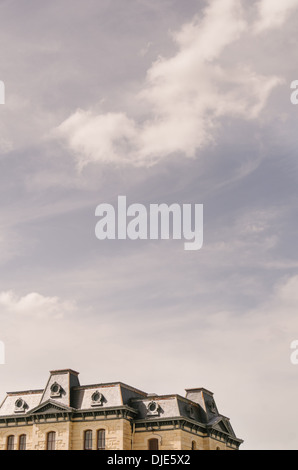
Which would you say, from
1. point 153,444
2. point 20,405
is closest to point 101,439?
point 153,444

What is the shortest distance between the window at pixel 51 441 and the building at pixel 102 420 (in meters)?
0.09

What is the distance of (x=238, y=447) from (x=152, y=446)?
1357 centimetres

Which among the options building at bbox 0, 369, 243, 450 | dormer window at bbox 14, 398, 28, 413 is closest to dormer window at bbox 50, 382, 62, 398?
building at bbox 0, 369, 243, 450

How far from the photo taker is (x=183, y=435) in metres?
58.4

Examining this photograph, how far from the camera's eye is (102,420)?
193 ft

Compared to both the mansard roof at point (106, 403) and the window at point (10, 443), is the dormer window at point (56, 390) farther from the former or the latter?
the window at point (10, 443)

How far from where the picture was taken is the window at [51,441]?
5922cm

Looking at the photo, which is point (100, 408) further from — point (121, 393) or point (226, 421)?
point (226, 421)

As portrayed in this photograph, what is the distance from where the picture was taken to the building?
191 feet

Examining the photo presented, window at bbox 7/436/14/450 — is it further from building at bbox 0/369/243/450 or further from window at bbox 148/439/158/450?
window at bbox 148/439/158/450

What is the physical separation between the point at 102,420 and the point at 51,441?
16.8 feet

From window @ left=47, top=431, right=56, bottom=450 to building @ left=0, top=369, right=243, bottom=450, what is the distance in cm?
9
